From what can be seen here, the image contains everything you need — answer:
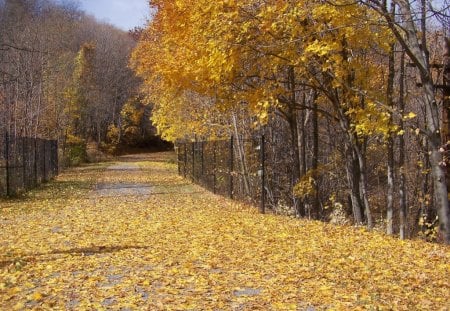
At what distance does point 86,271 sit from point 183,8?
9507 mm

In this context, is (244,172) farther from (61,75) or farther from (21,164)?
(61,75)

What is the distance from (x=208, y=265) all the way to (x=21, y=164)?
1419 centimetres

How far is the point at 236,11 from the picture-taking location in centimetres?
1213

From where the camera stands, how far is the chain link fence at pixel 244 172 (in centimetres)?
1705

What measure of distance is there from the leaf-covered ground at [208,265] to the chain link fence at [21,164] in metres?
4.69

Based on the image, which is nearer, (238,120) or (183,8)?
(183,8)

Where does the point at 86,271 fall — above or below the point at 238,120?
below

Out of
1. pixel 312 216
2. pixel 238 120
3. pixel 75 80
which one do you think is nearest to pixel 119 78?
pixel 75 80

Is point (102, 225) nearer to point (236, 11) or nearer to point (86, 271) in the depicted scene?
point (86, 271)

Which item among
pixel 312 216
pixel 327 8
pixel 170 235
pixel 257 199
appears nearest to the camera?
pixel 170 235

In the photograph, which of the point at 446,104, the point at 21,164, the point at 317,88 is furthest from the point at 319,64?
the point at 21,164

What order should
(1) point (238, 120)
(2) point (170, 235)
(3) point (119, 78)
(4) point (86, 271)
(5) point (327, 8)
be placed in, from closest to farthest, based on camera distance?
(4) point (86, 271) < (2) point (170, 235) < (5) point (327, 8) < (1) point (238, 120) < (3) point (119, 78)

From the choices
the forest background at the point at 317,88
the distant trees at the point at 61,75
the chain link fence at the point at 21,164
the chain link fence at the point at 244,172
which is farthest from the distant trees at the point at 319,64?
the chain link fence at the point at 21,164

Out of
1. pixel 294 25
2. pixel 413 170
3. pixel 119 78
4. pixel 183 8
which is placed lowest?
pixel 413 170
